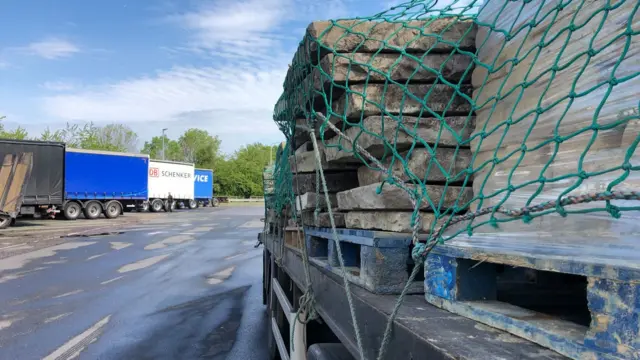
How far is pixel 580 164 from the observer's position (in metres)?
1.13

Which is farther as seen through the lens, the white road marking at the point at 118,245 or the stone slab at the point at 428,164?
the white road marking at the point at 118,245

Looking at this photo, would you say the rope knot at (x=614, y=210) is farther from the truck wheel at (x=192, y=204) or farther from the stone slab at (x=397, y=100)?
the truck wheel at (x=192, y=204)

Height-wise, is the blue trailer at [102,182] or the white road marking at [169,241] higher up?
the blue trailer at [102,182]

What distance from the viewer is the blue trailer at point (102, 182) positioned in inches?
981

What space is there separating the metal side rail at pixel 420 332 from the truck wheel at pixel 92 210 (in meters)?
26.7

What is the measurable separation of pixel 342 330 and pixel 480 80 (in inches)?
45.0

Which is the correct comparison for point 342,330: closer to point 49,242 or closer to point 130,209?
point 49,242

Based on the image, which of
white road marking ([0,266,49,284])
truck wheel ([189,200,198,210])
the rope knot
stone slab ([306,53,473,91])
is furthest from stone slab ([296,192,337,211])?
truck wheel ([189,200,198,210])

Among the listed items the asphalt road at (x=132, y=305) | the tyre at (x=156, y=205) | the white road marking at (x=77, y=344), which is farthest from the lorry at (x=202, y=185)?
the white road marking at (x=77, y=344)

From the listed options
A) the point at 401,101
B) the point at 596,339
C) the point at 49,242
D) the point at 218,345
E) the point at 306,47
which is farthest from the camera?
the point at 49,242

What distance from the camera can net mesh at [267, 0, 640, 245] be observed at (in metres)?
1.17

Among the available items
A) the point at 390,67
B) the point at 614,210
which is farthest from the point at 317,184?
the point at 614,210

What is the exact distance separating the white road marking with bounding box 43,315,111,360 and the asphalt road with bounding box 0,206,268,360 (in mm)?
11

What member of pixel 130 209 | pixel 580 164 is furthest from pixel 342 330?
pixel 130 209
